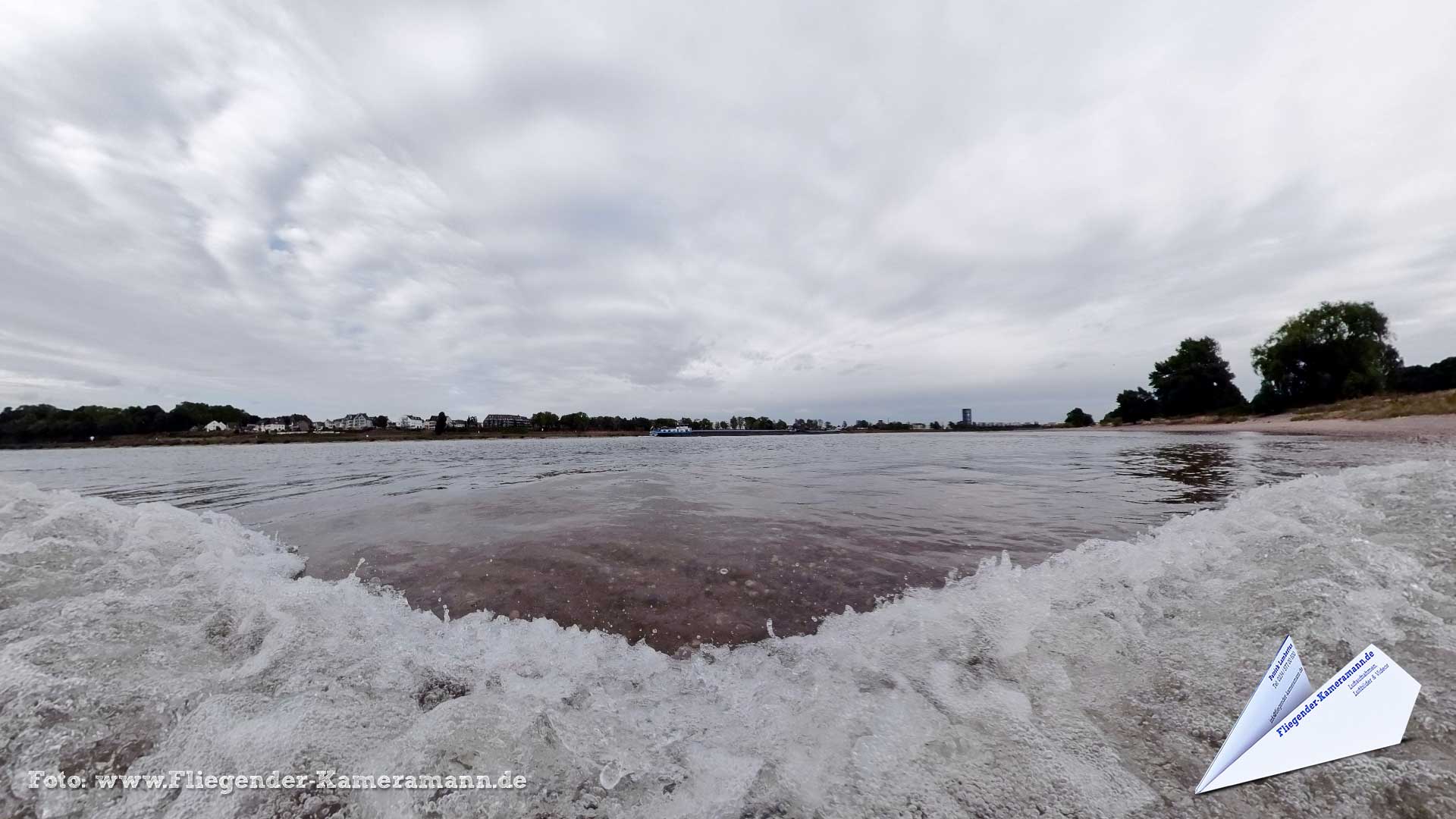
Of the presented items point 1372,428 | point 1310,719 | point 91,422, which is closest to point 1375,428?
point 1372,428

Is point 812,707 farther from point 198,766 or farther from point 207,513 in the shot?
point 207,513

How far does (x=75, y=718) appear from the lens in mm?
2000

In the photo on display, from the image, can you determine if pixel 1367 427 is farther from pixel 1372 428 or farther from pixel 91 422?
pixel 91 422

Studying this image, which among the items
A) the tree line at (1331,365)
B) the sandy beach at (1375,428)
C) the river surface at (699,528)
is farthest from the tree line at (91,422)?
the tree line at (1331,365)

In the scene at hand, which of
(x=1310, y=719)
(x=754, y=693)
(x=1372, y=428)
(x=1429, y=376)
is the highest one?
(x=1429, y=376)

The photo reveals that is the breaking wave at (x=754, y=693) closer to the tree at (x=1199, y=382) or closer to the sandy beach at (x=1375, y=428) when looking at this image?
the sandy beach at (x=1375, y=428)

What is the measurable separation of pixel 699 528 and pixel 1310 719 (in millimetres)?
5630

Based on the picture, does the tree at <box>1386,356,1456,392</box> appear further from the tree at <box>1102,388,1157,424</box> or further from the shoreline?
the shoreline

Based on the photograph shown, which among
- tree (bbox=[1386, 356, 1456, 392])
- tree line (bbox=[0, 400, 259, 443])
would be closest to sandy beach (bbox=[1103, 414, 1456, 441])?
tree (bbox=[1386, 356, 1456, 392])

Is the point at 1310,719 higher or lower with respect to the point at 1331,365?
lower

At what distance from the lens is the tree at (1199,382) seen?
219ft

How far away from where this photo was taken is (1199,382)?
6700 cm

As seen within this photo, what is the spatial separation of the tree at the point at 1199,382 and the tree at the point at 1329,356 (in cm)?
1612

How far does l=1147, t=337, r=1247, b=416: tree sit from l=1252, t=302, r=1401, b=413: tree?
635 inches
